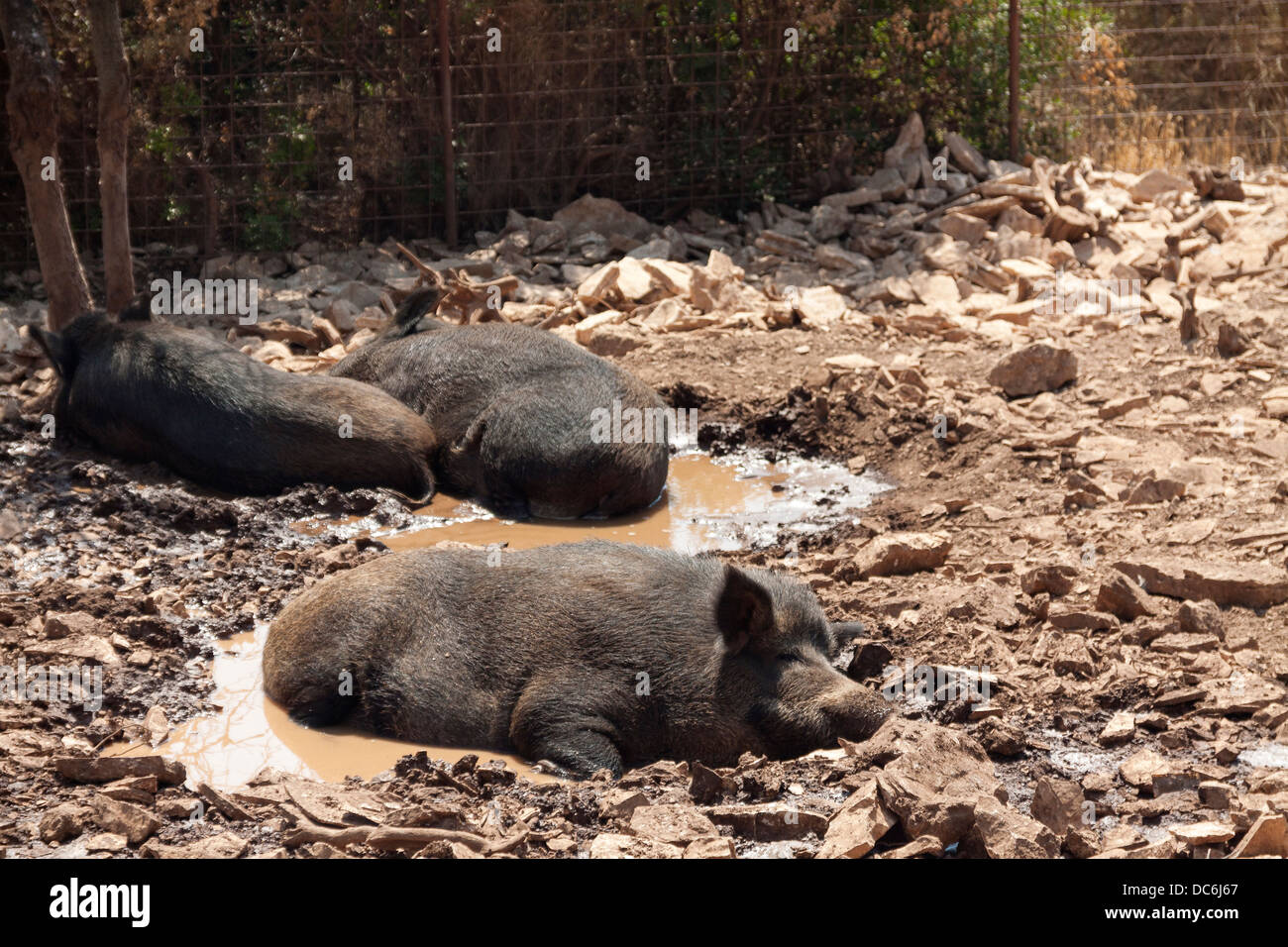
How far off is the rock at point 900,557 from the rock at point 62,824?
3.52m

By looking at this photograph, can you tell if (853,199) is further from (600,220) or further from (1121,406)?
(1121,406)

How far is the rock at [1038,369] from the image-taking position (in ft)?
29.9

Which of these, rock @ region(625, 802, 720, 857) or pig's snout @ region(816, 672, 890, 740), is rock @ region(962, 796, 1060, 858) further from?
pig's snout @ region(816, 672, 890, 740)

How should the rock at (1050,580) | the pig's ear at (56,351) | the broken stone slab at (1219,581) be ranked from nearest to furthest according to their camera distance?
the broken stone slab at (1219,581), the rock at (1050,580), the pig's ear at (56,351)

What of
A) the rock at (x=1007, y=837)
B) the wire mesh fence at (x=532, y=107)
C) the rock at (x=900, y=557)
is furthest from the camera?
the wire mesh fence at (x=532, y=107)

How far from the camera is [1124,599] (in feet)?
18.2

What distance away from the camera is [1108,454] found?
25.3 ft

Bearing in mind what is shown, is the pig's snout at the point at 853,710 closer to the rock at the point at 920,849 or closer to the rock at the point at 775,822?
the rock at the point at 775,822

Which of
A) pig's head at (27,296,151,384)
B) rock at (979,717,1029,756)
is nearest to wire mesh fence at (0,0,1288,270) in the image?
pig's head at (27,296,151,384)

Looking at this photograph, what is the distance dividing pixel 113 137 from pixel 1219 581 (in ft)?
23.3

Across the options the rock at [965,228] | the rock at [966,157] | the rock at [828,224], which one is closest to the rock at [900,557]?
the rock at [965,228]

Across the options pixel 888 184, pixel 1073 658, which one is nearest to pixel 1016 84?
pixel 888 184

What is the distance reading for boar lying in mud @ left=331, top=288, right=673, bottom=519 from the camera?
7809 millimetres

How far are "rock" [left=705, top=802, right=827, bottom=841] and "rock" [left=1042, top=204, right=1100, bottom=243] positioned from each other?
31.0 ft
